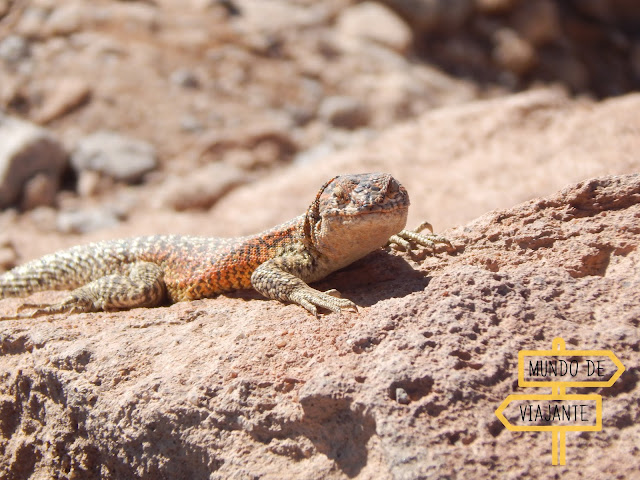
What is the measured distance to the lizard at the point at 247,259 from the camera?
4.29 m

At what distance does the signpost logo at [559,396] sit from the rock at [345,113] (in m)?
12.5

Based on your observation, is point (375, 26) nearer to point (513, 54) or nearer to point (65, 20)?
point (513, 54)

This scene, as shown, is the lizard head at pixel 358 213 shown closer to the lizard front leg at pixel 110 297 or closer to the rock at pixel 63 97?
the lizard front leg at pixel 110 297

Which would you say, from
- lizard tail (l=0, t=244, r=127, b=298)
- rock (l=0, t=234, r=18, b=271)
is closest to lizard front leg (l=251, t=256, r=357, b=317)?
lizard tail (l=0, t=244, r=127, b=298)

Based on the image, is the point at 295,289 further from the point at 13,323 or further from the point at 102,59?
the point at 102,59

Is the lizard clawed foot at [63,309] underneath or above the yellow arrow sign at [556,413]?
underneath

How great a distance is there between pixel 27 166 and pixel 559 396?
11.4 m

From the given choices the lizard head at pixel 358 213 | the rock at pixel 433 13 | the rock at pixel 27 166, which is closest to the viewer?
the lizard head at pixel 358 213

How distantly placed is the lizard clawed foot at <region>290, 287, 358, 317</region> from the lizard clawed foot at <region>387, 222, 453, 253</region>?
2.53ft

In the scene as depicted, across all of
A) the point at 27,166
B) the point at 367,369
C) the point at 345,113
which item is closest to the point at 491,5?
the point at 345,113

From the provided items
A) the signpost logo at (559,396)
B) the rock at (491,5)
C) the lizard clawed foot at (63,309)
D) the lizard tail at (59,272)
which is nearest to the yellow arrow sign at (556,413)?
the signpost logo at (559,396)

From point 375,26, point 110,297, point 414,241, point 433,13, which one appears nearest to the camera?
point 414,241

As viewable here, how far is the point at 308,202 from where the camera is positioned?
10594mm

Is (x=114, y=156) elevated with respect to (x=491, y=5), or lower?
lower
